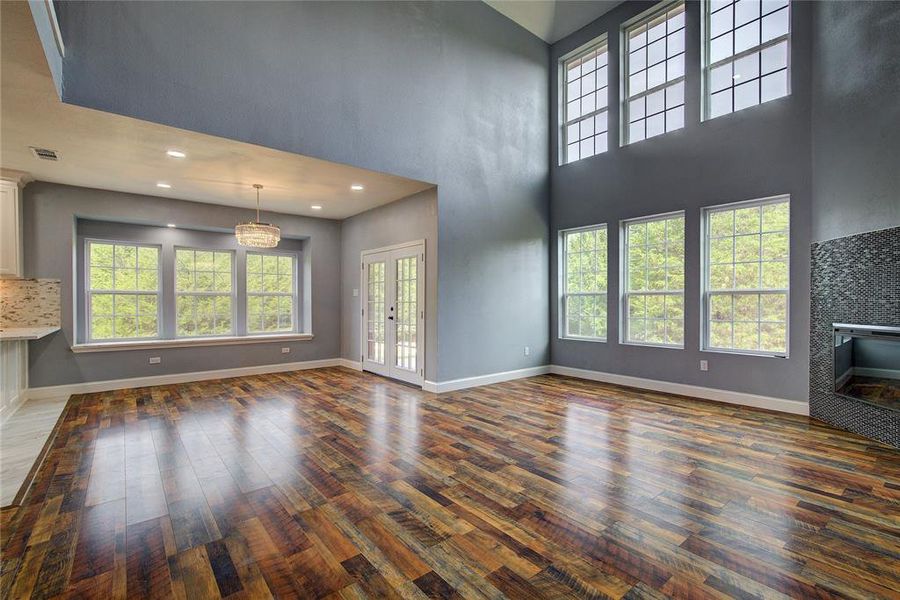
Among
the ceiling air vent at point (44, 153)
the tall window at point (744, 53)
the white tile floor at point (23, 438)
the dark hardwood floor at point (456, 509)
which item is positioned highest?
the tall window at point (744, 53)

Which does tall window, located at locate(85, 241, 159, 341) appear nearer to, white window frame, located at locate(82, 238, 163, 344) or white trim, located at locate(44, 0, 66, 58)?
white window frame, located at locate(82, 238, 163, 344)

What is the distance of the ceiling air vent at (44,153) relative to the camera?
156 inches

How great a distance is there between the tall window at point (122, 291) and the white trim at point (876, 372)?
7997mm

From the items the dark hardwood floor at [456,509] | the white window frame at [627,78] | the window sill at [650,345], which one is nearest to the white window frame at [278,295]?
the dark hardwood floor at [456,509]

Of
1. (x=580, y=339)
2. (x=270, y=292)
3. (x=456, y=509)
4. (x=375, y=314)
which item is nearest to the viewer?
(x=456, y=509)

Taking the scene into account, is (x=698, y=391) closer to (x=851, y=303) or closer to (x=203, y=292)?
(x=851, y=303)

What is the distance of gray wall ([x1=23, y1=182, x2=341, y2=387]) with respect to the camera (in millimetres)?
4969

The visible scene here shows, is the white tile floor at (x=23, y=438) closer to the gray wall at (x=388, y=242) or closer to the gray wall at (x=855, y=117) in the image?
the gray wall at (x=388, y=242)

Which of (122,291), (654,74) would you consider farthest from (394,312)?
(654,74)

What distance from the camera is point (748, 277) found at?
15.6ft

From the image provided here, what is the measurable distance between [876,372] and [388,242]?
534cm

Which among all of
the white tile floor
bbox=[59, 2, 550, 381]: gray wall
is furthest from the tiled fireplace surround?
the white tile floor

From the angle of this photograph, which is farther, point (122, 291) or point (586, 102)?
point (586, 102)

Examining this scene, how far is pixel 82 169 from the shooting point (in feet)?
14.9
